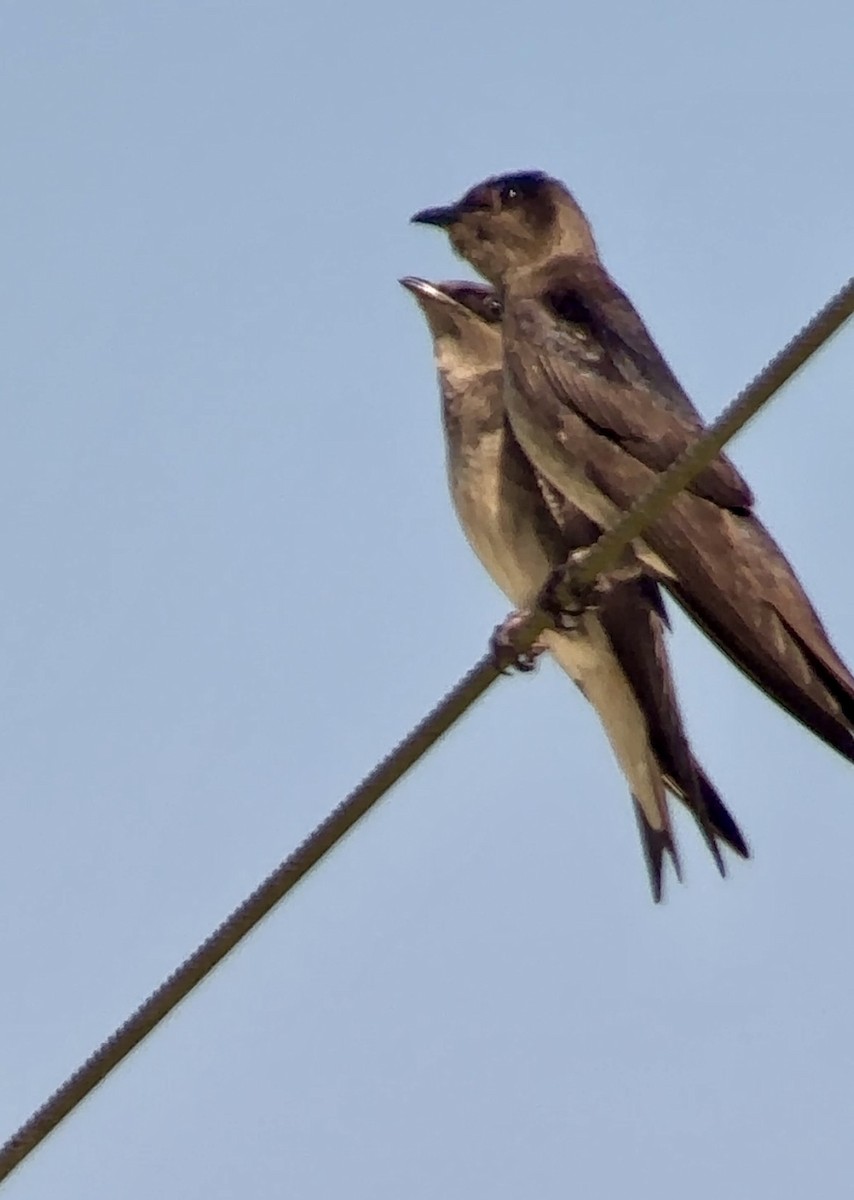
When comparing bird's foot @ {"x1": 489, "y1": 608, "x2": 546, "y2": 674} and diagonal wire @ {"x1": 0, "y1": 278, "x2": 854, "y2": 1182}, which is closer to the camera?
diagonal wire @ {"x1": 0, "y1": 278, "x2": 854, "y2": 1182}

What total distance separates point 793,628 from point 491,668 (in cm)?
146

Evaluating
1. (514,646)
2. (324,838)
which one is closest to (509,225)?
(514,646)

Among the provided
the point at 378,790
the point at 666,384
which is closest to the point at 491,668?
the point at 378,790

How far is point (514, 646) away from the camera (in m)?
5.68

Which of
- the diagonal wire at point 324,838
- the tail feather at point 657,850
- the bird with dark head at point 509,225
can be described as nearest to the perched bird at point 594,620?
the tail feather at point 657,850

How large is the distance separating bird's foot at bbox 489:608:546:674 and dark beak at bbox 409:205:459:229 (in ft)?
4.40

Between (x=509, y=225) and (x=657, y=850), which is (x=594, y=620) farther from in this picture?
Answer: (x=509, y=225)

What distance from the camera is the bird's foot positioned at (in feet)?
18.6

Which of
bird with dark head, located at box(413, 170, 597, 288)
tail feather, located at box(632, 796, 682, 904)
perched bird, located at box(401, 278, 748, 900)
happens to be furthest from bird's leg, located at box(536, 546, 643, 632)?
bird with dark head, located at box(413, 170, 597, 288)

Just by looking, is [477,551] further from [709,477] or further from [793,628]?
[793,628]

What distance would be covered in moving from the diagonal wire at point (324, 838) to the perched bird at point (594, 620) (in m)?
2.49

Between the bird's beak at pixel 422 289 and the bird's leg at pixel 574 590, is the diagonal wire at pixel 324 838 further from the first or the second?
the bird's beak at pixel 422 289

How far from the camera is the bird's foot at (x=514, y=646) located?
223 inches

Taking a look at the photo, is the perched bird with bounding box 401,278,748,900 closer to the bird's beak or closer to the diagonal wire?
the bird's beak
